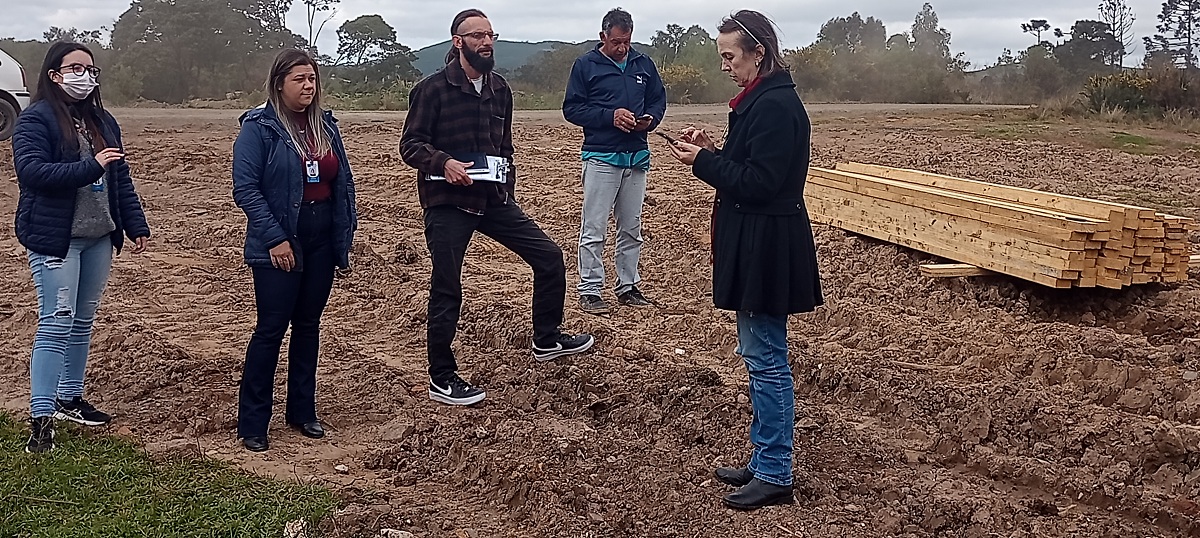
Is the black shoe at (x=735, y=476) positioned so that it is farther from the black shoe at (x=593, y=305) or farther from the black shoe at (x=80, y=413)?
the black shoe at (x=80, y=413)

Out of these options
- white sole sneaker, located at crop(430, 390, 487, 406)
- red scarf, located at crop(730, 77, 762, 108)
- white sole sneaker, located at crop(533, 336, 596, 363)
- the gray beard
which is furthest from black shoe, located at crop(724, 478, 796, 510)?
the gray beard

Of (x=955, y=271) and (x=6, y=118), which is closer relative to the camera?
(x=955, y=271)

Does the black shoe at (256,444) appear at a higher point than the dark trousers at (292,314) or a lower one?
lower

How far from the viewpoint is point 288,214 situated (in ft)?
15.8

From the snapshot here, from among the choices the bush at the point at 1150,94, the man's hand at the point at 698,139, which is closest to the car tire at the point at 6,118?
the man's hand at the point at 698,139

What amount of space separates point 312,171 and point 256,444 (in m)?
1.33

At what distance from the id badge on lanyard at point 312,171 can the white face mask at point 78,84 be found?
1.04 meters

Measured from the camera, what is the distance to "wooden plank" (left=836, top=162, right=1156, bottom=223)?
283 inches

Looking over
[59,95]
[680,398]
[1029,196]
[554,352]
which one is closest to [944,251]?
[1029,196]

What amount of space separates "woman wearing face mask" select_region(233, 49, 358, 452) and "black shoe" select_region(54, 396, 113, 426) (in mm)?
847

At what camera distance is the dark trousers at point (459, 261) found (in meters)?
5.56

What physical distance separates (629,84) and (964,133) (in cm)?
1345

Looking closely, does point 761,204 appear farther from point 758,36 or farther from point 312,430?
point 312,430

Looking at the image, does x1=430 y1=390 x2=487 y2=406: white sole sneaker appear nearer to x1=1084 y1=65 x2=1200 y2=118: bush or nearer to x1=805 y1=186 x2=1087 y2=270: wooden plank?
x1=805 y1=186 x2=1087 y2=270: wooden plank
